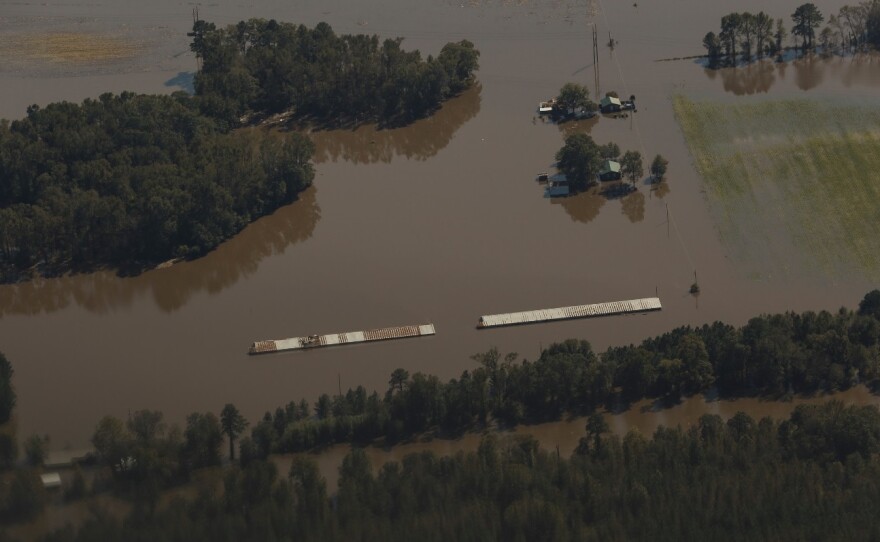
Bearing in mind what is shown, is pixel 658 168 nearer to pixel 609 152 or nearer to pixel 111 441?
pixel 609 152

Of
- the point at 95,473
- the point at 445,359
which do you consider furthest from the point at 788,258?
the point at 95,473

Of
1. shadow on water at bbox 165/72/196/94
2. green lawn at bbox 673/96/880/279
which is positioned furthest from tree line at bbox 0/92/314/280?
green lawn at bbox 673/96/880/279

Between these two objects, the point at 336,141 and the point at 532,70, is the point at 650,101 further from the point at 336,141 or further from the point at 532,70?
the point at 336,141

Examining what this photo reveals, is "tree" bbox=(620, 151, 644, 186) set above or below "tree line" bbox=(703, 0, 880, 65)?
below

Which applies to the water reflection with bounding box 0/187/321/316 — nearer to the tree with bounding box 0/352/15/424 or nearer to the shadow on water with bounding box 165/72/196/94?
the tree with bounding box 0/352/15/424

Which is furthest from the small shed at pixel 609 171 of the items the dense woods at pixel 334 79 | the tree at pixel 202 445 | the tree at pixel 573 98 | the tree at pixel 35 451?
the tree at pixel 35 451

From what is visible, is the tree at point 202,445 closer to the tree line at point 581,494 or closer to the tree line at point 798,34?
the tree line at point 581,494

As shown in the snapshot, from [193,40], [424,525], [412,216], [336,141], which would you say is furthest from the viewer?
[193,40]
